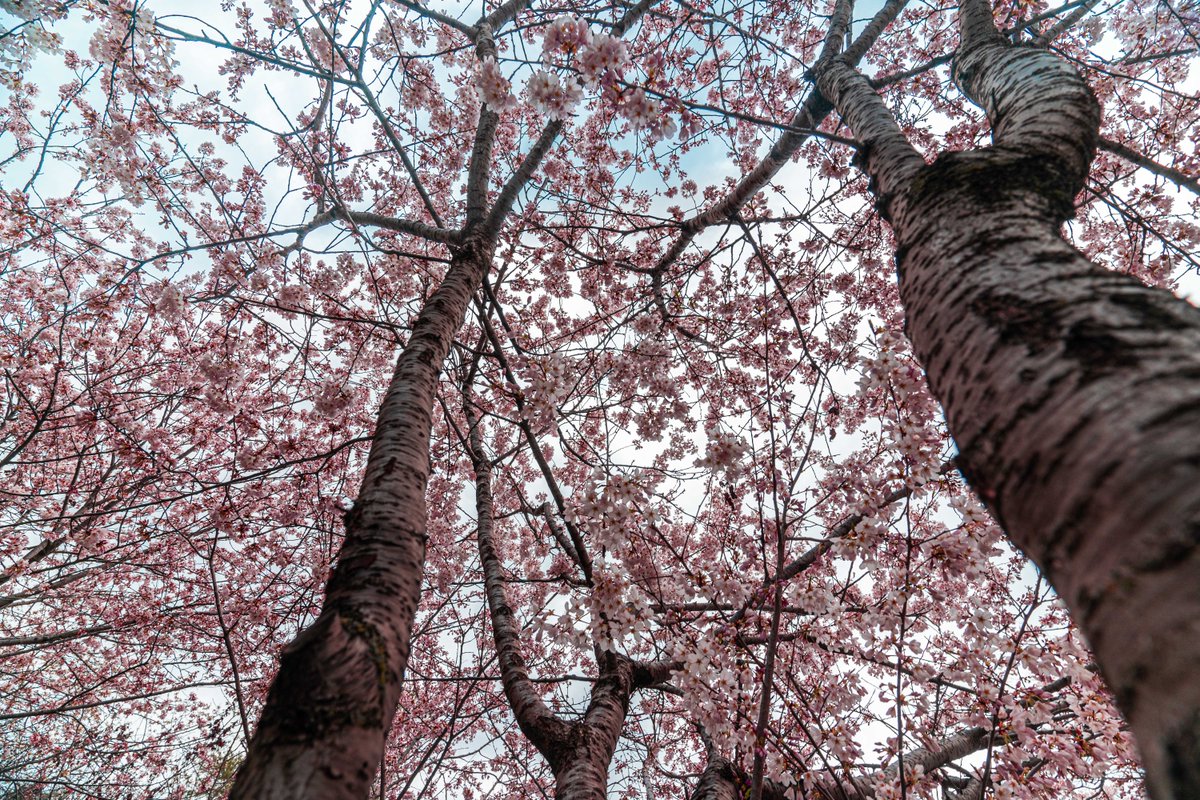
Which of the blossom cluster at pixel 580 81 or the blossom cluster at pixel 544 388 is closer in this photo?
the blossom cluster at pixel 580 81

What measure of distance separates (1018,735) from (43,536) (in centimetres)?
977

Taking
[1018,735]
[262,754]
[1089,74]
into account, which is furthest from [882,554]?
[1089,74]

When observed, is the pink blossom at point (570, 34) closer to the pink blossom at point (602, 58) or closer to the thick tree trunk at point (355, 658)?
the pink blossom at point (602, 58)

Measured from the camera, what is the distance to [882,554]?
3.85 metres

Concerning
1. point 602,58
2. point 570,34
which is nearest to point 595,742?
point 602,58

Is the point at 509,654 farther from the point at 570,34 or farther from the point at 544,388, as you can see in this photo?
the point at 570,34

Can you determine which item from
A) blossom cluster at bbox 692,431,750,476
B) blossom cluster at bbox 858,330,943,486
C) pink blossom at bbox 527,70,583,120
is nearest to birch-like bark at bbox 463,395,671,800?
blossom cluster at bbox 692,431,750,476

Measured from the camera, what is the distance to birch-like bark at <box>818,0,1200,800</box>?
47cm

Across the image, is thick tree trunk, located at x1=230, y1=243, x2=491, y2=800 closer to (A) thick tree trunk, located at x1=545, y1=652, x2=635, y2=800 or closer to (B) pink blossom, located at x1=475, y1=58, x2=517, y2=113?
(A) thick tree trunk, located at x1=545, y1=652, x2=635, y2=800

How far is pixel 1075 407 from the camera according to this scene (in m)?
0.64

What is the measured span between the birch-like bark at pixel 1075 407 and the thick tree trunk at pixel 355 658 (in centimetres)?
122

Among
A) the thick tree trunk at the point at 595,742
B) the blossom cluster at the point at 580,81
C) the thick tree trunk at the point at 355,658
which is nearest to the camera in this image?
the thick tree trunk at the point at 355,658

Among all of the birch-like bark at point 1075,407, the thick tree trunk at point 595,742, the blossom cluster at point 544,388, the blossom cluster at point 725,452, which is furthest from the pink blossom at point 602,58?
the thick tree trunk at point 595,742

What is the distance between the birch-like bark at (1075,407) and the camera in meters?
0.47
